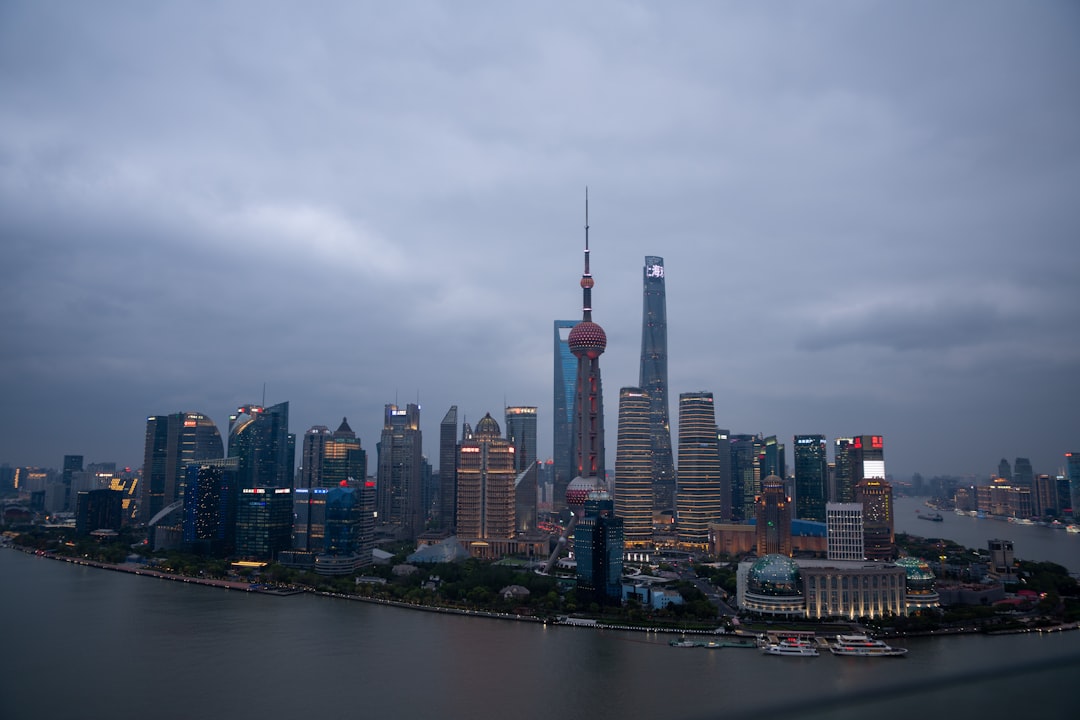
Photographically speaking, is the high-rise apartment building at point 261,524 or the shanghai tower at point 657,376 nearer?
the high-rise apartment building at point 261,524

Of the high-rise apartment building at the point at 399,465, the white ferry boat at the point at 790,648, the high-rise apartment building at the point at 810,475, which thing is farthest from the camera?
the high-rise apartment building at the point at 399,465

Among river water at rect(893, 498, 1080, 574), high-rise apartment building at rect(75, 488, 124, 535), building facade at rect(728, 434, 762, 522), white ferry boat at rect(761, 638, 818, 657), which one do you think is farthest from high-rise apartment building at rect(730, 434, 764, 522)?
high-rise apartment building at rect(75, 488, 124, 535)

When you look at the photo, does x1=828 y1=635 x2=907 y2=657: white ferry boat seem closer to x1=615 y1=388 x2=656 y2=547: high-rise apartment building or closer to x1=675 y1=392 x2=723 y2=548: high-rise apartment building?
x1=615 y1=388 x2=656 y2=547: high-rise apartment building

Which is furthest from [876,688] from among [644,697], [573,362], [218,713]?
[573,362]

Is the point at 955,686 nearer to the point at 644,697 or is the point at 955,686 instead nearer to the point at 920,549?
the point at 644,697

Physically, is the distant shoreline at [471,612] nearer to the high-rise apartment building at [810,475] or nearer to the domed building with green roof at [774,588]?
the domed building with green roof at [774,588]

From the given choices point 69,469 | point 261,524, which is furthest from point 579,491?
point 69,469

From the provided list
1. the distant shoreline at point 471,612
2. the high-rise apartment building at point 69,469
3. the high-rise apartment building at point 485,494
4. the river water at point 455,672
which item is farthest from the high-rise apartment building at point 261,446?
the river water at point 455,672
